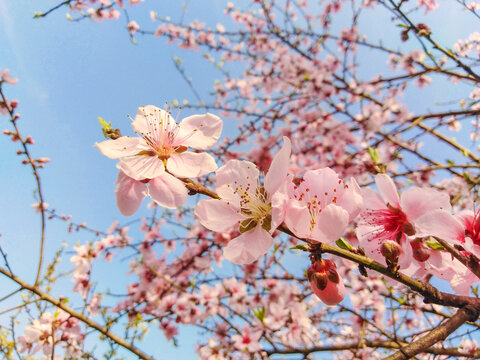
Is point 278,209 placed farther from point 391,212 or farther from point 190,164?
point 391,212

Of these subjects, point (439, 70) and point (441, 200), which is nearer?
point (441, 200)

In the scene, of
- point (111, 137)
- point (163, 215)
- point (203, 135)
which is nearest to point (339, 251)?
point (203, 135)

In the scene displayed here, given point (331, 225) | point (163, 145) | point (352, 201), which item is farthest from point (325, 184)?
point (163, 145)

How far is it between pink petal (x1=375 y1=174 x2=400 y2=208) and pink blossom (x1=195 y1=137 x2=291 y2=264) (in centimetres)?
38

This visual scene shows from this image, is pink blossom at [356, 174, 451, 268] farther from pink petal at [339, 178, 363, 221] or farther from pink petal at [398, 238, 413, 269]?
pink petal at [339, 178, 363, 221]

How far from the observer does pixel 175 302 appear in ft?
13.3

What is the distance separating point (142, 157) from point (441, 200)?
1.04 meters

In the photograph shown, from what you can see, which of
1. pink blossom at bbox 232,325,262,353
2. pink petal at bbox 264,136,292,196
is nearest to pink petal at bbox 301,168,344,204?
pink petal at bbox 264,136,292,196

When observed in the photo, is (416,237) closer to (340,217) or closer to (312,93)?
(340,217)

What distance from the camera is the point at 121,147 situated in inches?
42.7

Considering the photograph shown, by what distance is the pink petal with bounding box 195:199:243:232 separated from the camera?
1.00 meters

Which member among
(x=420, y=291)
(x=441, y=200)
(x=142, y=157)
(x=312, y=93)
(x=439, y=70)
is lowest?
(x=420, y=291)

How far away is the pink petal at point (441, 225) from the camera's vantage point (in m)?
0.91

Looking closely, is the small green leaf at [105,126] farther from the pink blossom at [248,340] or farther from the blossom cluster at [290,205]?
the pink blossom at [248,340]
